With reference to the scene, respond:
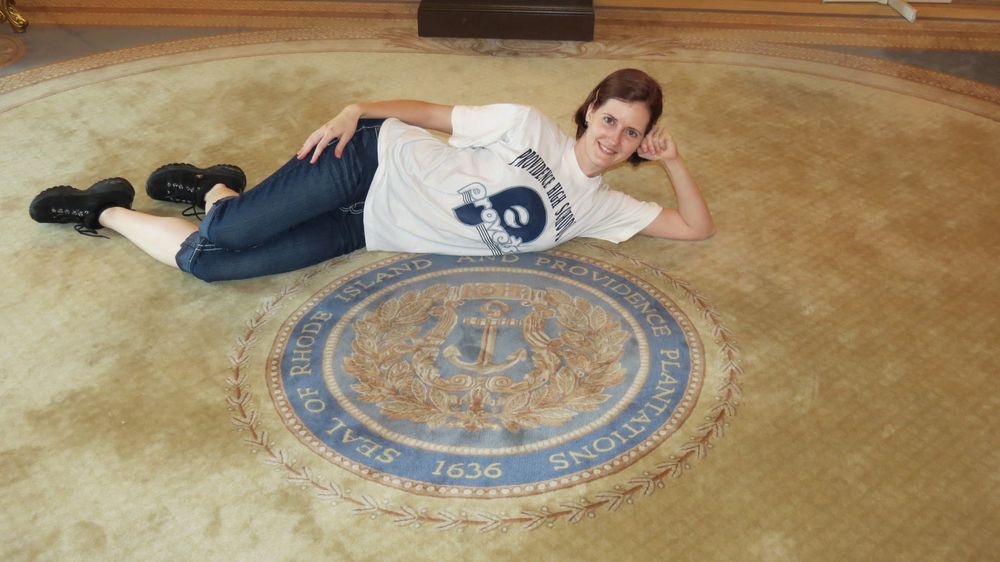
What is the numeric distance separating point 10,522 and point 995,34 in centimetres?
466

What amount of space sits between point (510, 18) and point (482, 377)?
256 centimetres

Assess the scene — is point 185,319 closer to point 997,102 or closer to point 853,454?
point 853,454

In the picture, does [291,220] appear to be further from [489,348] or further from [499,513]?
[499,513]

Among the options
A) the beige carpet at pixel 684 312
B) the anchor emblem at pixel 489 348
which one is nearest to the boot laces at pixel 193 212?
the beige carpet at pixel 684 312

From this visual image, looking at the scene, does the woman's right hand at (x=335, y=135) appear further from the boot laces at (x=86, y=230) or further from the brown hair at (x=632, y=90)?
the boot laces at (x=86, y=230)

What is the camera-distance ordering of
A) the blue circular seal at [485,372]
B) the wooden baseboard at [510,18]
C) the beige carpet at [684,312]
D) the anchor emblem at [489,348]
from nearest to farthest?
the beige carpet at [684,312]
the blue circular seal at [485,372]
the anchor emblem at [489,348]
the wooden baseboard at [510,18]

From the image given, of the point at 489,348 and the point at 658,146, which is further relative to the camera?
the point at 658,146

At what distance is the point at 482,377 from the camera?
241 cm

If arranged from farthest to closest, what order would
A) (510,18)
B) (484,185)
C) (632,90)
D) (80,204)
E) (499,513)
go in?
1. (510,18)
2. (80,204)
3. (484,185)
4. (632,90)
5. (499,513)

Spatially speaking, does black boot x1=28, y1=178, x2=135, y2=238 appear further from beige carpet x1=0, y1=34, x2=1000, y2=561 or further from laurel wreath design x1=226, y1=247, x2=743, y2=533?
laurel wreath design x1=226, y1=247, x2=743, y2=533

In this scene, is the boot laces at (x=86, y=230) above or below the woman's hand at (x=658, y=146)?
below

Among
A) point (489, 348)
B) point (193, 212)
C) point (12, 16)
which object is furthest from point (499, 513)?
point (12, 16)

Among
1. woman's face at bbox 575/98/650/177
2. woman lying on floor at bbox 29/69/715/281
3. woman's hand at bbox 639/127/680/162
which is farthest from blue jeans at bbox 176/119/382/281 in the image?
woman's hand at bbox 639/127/680/162

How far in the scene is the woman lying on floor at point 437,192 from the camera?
2615 millimetres
